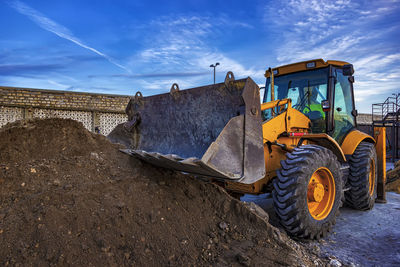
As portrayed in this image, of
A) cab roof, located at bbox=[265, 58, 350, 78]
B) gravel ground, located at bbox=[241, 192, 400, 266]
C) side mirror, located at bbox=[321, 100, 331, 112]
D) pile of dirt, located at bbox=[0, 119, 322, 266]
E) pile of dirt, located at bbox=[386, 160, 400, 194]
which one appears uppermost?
cab roof, located at bbox=[265, 58, 350, 78]

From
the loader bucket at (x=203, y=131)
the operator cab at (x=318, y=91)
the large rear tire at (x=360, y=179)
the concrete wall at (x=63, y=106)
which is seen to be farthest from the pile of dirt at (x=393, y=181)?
the concrete wall at (x=63, y=106)

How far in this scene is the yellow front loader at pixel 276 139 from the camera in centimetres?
320

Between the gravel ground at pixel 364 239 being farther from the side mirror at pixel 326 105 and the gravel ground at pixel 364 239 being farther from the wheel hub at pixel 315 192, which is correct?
the side mirror at pixel 326 105

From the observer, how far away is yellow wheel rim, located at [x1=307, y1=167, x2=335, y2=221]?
415 centimetres

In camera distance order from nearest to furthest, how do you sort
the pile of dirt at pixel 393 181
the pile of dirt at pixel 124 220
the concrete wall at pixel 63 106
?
the pile of dirt at pixel 124 220
the pile of dirt at pixel 393 181
the concrete wall at pixel 63 106

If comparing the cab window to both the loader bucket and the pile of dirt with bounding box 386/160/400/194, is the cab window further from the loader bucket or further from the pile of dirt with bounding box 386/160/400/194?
the pile of dirt with bounding box 386/160/400/194

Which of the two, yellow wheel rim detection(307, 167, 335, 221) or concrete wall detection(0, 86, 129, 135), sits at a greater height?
→ concrete wall detection(0, 86, 129, 135)

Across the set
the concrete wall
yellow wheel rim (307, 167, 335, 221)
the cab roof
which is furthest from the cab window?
the concrete wall

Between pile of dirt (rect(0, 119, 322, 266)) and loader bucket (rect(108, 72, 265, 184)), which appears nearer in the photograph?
pile of dirt (rect(0, 119, 322, 266))

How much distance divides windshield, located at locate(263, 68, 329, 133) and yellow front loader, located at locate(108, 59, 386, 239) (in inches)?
0.7

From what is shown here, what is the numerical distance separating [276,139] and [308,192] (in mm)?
850

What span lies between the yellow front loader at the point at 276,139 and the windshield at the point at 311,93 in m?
0.02

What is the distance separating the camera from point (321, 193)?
4.24 metres

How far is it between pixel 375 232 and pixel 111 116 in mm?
13836
